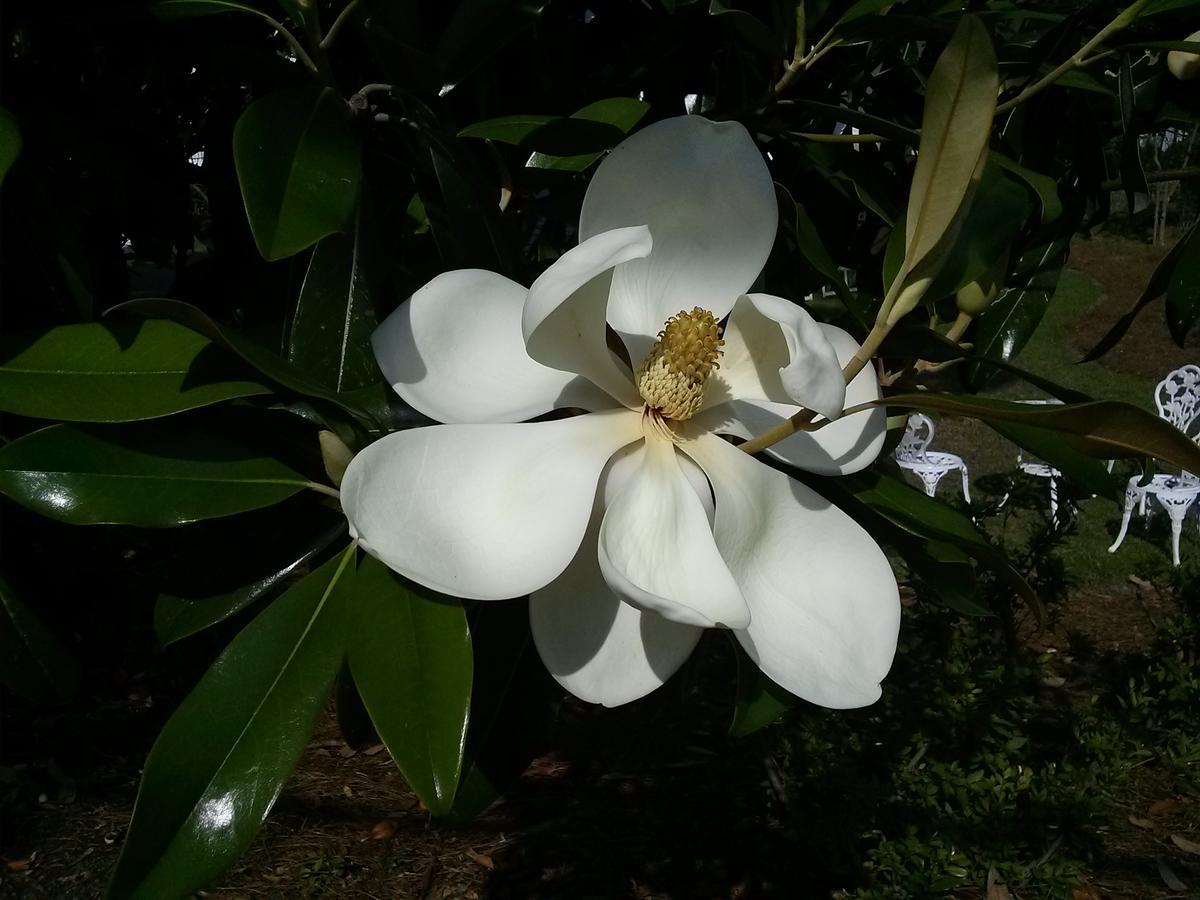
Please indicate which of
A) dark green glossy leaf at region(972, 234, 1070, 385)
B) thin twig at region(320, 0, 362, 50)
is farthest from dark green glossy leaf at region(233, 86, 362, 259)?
dark green glossy leaf at region(972, 234, 1070, 385)

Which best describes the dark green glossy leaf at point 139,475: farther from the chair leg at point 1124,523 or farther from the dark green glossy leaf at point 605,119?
the chair leg at point 1124,523

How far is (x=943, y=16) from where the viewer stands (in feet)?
2.78

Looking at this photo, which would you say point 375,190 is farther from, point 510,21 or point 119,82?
point 119,82

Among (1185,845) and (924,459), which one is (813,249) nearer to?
(1185,845)

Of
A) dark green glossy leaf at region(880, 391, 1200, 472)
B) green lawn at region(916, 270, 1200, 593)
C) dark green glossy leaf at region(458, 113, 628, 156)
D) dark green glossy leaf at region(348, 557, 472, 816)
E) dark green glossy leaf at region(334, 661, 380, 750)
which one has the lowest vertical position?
green lawn at region(916, 270, 1200, 593)

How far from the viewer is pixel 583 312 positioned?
563mm

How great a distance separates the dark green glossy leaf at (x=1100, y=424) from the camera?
423mm

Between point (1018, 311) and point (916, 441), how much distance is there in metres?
3.37

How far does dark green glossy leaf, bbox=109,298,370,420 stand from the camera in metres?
0.48

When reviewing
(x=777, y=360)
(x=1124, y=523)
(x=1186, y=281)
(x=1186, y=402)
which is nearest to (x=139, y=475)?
(x=777, y=360)

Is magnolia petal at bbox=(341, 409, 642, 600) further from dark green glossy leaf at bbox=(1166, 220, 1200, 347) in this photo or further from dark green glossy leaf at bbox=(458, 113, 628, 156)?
dark green glossy leaf at bbox=(1166, 220, 1200, 347)

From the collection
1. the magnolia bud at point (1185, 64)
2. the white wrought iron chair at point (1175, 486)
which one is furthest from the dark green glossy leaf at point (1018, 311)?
the white wrought iron chair at point (1175, 486)

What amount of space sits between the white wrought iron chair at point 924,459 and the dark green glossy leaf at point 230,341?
3586 millimetres

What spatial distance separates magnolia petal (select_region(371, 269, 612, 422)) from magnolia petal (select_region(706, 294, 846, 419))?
0.11 metres
